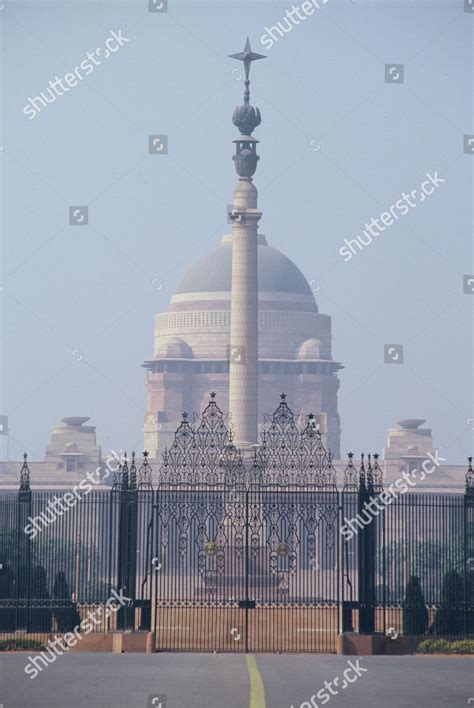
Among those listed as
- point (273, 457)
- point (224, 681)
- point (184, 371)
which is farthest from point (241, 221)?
point (184, 371)

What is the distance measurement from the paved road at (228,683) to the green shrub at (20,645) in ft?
11.4

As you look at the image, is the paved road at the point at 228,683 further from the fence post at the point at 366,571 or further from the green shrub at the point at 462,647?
the fence post at the point at 366,571

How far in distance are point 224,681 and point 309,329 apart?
5409 inches

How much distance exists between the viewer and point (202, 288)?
15575cm

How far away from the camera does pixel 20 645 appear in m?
29.5

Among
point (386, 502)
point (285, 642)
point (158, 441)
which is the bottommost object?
point (285, 642)

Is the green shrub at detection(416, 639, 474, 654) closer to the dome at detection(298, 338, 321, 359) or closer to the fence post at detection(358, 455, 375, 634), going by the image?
the fence post at detection(358, 455, 375, 634)

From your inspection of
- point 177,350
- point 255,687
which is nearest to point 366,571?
point 255,687

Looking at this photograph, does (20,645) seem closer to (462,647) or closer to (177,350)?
(462,647)

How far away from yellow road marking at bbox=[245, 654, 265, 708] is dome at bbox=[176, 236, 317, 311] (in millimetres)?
130031

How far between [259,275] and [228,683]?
135 metres

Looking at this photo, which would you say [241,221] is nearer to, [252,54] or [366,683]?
[252,54]

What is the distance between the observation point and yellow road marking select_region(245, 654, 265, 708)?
18188mm

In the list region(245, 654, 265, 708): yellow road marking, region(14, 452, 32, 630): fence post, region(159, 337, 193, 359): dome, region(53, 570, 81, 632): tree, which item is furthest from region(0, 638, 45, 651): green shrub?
region(159, 337, 193, 359): dome
